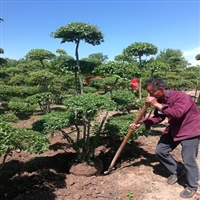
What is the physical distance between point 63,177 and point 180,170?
1917 mm

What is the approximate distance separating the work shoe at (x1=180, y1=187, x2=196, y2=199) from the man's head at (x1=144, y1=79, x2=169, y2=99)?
131cm

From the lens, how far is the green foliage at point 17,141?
7.22ft

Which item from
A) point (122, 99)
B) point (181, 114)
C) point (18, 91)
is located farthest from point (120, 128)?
point (18, 91)

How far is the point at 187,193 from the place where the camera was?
292cm

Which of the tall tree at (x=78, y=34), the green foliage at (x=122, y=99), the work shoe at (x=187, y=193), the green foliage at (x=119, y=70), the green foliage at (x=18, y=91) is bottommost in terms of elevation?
the work shoe at (x=187, y=193)

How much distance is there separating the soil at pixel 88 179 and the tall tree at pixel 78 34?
1.58m

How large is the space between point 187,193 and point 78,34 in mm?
3384

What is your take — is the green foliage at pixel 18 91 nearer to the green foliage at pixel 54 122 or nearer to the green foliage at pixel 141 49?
the green foliage at pixel 141 49

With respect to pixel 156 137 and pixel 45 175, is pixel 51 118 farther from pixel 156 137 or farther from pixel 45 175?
pixel 156 137

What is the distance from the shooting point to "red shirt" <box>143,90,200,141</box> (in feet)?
9.04

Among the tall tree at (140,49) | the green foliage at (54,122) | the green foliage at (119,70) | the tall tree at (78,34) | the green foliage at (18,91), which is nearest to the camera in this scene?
the green foliage at (54,122)

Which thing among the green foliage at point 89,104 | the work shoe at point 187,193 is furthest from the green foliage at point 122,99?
the work shoe at point 187,193

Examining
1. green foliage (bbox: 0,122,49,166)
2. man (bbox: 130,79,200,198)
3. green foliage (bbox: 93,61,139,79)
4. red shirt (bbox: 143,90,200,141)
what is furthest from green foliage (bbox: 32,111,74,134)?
red shirt (bbox: 143,90,200,141)

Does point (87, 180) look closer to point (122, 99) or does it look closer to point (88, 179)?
point (88, 179)
